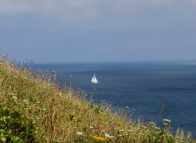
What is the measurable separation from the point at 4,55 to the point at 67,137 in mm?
6803

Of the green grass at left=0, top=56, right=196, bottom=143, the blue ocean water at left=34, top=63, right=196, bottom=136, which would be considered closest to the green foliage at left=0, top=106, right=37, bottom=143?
the green grass at left=0, top=56, right=196, bottom=143

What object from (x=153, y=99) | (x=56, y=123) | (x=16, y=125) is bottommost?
(x=153, y=99)

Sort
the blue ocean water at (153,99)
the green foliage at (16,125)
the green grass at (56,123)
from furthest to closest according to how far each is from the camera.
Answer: the blue ocean water at (153,99), the green grass at (56,123), the green foliage at (16,125)

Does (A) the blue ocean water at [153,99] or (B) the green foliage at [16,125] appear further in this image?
(A) the blue ocean water at [153,99]

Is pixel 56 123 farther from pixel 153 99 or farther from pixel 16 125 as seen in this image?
pixel 153 99

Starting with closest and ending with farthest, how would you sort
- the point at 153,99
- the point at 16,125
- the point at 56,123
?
the point at 16,125 → the point at 56,123 → the point at 153,99

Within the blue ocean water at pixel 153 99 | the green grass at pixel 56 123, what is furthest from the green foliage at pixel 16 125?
the blue ocean water at pixel 153 99

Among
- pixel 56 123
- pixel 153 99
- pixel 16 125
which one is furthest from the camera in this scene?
pixel 153 99

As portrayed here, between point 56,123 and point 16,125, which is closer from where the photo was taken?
point 16,125

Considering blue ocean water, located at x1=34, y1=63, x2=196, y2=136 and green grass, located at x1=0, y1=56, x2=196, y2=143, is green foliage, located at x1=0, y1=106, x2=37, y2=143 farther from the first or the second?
blue ocean water, located at x1=34, y1=63, x2=196, y2=136

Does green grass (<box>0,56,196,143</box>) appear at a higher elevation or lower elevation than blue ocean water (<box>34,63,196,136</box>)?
higher

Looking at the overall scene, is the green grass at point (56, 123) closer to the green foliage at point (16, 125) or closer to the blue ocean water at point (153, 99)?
the green foliage at point (16, 125)

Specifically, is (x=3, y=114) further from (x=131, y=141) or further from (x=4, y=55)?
(x=4, y=55)

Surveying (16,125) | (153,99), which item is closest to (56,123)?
(16,125)
